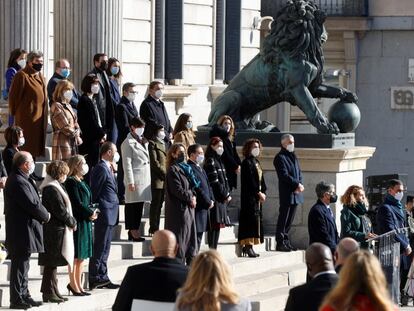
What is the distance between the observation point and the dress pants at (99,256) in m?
18.5

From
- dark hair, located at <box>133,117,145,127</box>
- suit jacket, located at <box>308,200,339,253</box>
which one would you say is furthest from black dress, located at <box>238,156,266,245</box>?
suit jacket, located at <box>308,200,339,253</box>

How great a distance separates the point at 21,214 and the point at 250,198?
5.26 meters

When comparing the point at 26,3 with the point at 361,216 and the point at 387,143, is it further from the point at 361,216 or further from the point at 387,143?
the point at 387,143

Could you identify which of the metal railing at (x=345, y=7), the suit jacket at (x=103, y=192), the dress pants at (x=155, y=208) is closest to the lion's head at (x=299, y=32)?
the dress pants at (x=155, y=208)

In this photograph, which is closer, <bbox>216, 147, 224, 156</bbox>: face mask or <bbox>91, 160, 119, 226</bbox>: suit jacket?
<bbox>91, 160, 119, 226</bbox>: suit jacket

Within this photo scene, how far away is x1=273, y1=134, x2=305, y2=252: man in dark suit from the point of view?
22.1 meters

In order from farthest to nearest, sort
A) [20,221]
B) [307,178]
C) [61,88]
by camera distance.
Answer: [307,178] → [61,88] → [20,221]

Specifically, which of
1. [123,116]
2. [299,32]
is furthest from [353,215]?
[299,32]

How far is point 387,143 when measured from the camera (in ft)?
133

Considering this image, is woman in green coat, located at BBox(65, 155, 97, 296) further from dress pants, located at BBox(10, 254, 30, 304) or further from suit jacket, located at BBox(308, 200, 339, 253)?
suit jacket, located at BBox(308, 200, 339, 253)

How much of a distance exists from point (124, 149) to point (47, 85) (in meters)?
1.57

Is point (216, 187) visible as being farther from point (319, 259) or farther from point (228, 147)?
point (319, 259)

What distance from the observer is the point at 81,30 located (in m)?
25.2

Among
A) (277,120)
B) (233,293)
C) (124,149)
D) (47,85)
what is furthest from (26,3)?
(277,120)
